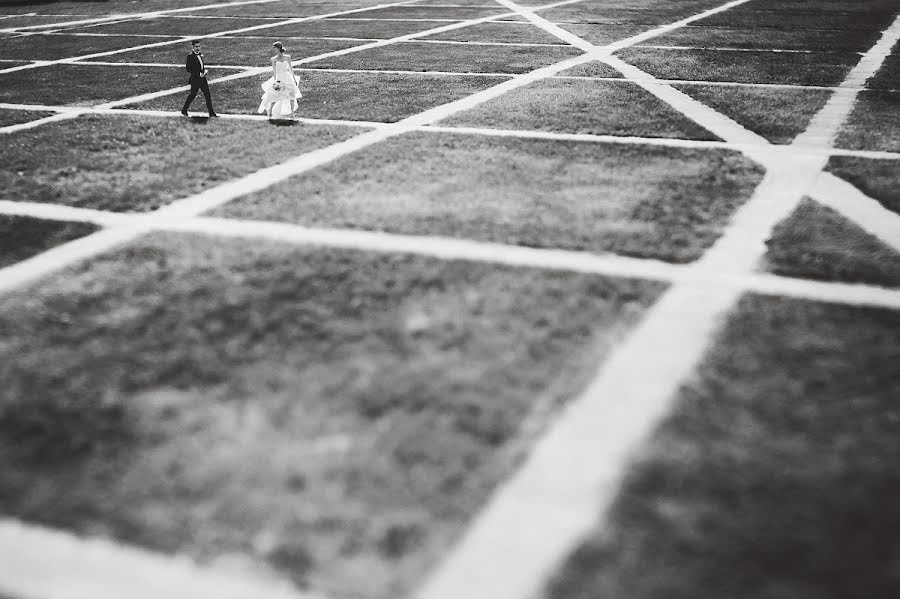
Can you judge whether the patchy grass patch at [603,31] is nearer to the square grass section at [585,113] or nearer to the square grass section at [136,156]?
the square grass section at [585,113]

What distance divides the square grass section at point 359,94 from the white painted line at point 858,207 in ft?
16.0

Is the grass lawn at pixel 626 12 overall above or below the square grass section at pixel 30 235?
above

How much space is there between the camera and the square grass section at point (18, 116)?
9.55m

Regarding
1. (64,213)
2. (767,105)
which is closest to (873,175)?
(767,105)

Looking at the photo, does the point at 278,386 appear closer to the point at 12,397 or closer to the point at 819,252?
the point at 12,397

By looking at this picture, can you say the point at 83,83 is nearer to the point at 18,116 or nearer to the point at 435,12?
the point at 18,116

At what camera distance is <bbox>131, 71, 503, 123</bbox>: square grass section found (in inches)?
387

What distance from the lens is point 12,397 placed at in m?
3.71

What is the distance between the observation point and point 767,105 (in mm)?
9711

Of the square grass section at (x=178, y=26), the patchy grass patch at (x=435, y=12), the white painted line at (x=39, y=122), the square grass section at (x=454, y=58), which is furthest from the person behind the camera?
the patchy grass patch at (x=435, y=12)

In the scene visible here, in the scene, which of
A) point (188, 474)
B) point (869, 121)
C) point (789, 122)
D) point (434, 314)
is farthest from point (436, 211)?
point (869, 121)

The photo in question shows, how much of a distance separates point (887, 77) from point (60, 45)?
634 inches

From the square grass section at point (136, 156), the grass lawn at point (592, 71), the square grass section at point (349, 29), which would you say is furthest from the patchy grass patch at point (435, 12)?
the square grass section at point (136, 156)

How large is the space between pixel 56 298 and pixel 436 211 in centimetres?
274
